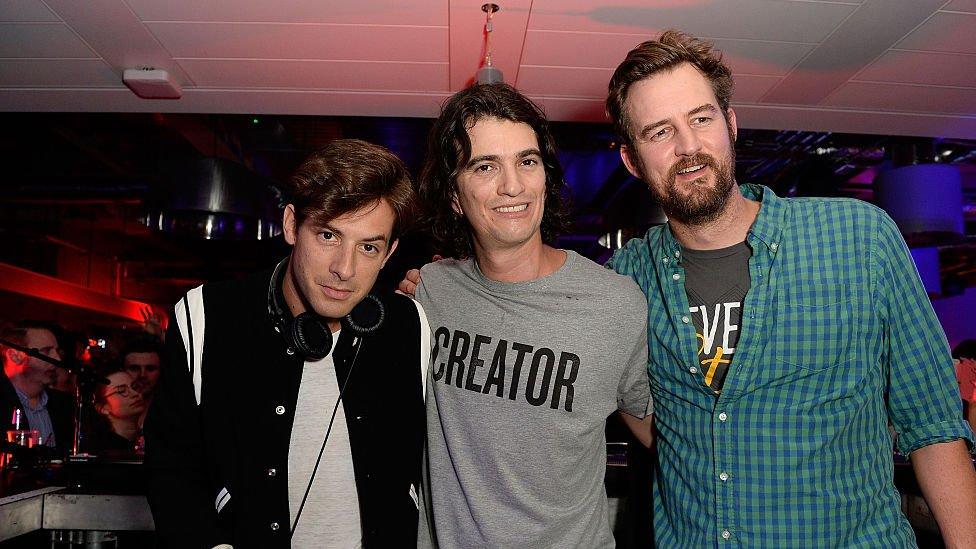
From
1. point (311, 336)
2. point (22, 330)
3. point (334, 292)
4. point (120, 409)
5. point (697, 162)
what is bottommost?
point (120, 409)

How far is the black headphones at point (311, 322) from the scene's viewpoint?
1814 millimetres

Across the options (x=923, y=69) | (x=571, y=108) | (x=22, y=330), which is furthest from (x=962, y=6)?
(x=22, y=330)

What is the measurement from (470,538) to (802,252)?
1160mm

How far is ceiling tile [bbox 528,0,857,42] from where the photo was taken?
13.0 ft

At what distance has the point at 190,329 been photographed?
6.00 feet

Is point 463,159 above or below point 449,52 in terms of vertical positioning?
below

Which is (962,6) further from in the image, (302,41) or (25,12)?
(25,12)

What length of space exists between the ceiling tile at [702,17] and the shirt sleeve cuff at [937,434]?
2909mm

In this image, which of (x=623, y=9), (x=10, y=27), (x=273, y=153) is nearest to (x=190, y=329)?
(x=623, y=9)

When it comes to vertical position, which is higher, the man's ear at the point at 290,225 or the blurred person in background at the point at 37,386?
the man's ear at the point at 290,225

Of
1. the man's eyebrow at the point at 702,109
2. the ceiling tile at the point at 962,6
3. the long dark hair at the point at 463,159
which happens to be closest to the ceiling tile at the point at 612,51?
the ceiling tile at the point at 962,6

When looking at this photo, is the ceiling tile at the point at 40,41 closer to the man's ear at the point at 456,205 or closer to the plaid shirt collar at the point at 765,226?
the man's ear at the point at 456,205

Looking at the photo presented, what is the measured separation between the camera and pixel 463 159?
2088 millimetres

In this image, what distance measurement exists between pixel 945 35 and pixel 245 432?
15.4 feet
